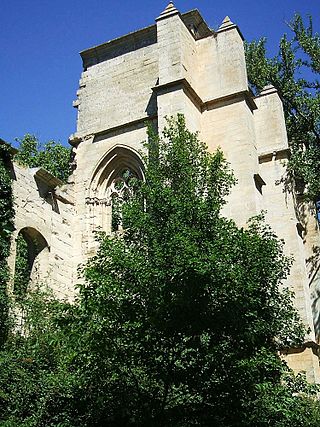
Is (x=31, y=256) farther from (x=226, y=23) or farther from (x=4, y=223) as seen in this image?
(x=226, y=23)

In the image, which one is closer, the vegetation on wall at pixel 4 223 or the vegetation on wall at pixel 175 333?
the vegetation on wall at pixel 175 333

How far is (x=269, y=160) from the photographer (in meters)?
15.3

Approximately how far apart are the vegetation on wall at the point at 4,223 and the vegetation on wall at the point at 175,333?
2.20 m

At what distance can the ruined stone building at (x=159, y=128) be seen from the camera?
12.8 meters

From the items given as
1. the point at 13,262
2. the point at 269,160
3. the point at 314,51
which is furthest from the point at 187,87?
the point at 314,51

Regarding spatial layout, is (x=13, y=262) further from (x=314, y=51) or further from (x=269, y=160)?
(x=314, y=51)

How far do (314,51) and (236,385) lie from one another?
521 inches

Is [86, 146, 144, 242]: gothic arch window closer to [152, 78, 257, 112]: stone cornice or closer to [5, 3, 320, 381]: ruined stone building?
[5, 3, 320, 381]: ruined stone building

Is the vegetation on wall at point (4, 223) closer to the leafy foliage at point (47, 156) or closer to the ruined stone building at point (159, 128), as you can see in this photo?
the ruined stone building at point (159, 128)

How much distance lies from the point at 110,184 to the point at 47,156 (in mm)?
10290

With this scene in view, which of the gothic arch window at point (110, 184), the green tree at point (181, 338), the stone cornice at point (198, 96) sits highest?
the stone cornice at point (198, 96)

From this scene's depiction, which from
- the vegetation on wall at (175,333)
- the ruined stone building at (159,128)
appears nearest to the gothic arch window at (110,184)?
the ruined stone building at (159,128)

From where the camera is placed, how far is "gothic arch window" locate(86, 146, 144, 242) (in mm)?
14202

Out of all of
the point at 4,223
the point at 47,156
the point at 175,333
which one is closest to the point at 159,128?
the point at 4,223
